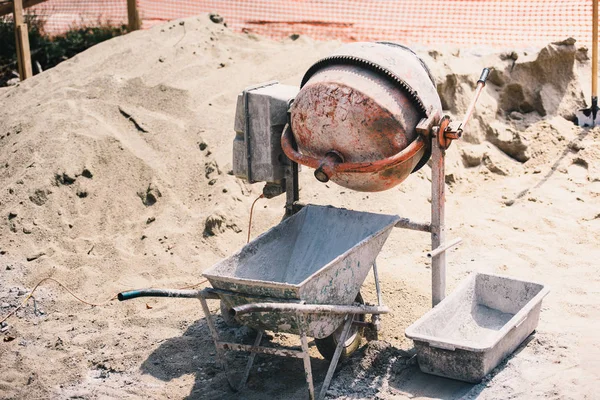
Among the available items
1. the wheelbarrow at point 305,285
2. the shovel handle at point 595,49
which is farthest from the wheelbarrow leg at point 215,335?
the shovel handle at point 595,49

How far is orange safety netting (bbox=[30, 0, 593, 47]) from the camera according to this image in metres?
10.2

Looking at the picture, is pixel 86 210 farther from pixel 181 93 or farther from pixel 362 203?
pixel 362 203

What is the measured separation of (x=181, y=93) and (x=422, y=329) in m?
4.32

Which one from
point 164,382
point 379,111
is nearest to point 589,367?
point 379,111

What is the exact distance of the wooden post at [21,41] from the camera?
10.0 m

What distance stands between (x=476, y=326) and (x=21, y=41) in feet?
22.4

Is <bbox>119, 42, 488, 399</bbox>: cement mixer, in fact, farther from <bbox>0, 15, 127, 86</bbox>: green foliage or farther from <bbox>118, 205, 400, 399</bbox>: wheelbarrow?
<bbox>0, 15, 127, 86</bbox>: green foliage

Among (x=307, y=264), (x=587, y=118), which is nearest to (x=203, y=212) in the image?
(x=307, y=264)

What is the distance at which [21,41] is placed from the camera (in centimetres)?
1013

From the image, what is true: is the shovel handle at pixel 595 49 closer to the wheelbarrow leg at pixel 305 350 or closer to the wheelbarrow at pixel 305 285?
the wheelbarrow at pixel 305 285

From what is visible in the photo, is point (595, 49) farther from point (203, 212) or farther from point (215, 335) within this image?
point (215, 335)

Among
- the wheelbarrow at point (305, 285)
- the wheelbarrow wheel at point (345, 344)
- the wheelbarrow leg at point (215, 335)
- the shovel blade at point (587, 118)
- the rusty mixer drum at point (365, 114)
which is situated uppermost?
the rusty mixer drum at point (365, 114)

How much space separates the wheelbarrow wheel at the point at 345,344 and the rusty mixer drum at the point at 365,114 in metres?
0.93

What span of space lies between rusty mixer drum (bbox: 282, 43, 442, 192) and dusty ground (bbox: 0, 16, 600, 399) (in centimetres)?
128
